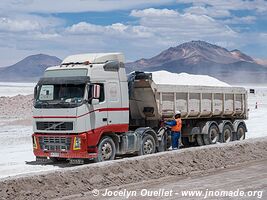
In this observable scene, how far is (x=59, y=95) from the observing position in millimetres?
15891

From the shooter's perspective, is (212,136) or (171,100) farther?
(212,136)

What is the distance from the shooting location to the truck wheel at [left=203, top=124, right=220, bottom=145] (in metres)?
20.2

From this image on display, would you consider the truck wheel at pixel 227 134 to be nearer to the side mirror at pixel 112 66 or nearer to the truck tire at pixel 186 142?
the truck tire at pixel 186 142

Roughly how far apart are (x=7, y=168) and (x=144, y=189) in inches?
224

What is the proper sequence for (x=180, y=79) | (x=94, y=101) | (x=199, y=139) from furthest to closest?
(x=180, y=79)
(x=199, y=139)
(x=94, y=101)

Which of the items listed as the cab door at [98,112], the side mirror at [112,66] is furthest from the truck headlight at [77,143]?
the side mirror at [112,66]

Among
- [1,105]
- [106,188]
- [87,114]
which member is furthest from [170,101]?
[1,105]

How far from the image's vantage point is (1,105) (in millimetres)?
47625

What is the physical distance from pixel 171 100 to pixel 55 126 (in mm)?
4512

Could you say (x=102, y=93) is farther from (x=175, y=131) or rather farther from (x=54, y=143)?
(x=175, y=131)

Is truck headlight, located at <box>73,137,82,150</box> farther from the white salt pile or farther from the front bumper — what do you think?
the white salt pile

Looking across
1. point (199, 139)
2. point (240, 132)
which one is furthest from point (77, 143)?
point (240, 132)

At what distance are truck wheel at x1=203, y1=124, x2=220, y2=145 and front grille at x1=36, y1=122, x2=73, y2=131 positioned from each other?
6.58 metres

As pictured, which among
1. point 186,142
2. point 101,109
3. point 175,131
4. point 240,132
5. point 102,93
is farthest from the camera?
point 240,132
